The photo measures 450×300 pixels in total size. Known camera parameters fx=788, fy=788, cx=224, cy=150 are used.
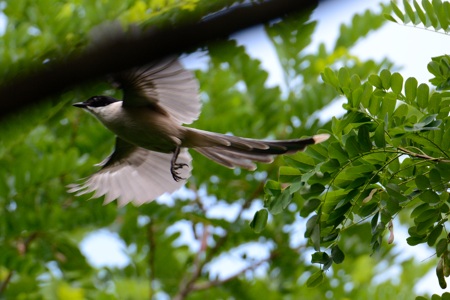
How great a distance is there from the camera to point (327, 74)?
→ 1.97m

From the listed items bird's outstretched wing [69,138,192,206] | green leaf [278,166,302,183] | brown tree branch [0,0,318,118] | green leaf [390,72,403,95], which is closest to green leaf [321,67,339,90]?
green leaf [390,72,403,95]

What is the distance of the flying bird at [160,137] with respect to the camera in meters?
2.64

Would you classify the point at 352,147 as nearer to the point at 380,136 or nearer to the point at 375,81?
the point at 380,136

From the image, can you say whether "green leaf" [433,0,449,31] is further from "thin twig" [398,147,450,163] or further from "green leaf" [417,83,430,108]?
"thin twig" [398,147,450,163]

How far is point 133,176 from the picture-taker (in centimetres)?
327

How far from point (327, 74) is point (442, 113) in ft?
1.01

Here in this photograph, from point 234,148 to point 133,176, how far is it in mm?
564

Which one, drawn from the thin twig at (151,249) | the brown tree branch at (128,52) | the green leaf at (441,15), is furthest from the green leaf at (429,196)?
the thin twig at (151,249)

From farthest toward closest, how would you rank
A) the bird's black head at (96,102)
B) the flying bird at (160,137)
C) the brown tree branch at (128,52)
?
1. the bird's black head at (96,102)
2. the flying bird at (160,137)
3. the brown tree branch at (128,52)

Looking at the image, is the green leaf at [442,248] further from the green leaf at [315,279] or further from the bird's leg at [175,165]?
the bird's leg at [175,165]

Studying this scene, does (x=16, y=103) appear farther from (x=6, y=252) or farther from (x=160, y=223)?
(x=160, y=223)

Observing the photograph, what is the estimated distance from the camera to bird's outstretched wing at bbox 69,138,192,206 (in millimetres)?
3155

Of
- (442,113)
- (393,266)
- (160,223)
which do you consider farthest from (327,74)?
(393,266)

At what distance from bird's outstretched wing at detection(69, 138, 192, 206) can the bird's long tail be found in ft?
0.35
